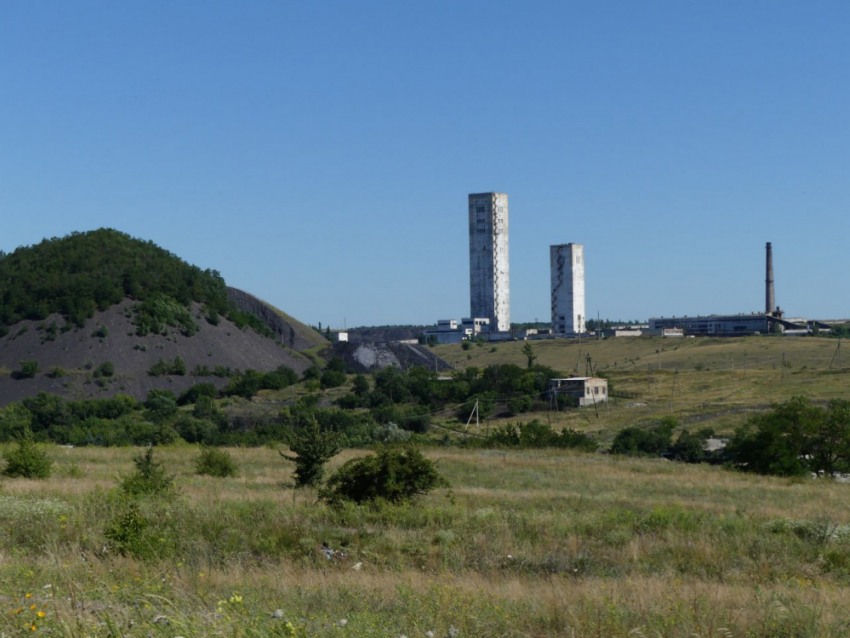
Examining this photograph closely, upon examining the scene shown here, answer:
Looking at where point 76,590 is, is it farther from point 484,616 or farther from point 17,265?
point 17,265

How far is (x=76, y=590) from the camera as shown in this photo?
6980 millimetres

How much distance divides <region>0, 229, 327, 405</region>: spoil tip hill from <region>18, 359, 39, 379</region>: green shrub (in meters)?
0.29

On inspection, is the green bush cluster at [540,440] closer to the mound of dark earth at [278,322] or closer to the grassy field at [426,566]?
the grassy field at [426,566]

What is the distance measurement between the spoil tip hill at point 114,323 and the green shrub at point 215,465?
43.2 meters

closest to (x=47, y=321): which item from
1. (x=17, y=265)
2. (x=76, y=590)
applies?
(x=17, y=265)

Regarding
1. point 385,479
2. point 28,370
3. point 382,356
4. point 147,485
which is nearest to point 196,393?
point 28,370

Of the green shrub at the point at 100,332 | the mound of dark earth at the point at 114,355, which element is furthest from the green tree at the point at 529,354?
the green shrub at the point at 100,332

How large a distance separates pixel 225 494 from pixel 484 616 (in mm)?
12307

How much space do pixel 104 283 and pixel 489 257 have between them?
91638 millimetres

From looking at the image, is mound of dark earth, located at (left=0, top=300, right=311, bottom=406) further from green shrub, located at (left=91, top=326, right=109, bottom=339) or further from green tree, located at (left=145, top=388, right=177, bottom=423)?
green tree, located at (left=145, top=388, right=177, bottom=423)

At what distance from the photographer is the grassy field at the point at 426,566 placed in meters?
6.63

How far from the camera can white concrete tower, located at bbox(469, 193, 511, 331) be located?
16475cm

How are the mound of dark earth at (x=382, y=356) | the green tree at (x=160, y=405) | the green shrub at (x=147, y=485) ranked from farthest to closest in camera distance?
the mound of dark earth at (x=382, y=356)
the green tree at (x=160, y=405)
the green shrub at (x=147, y=485)

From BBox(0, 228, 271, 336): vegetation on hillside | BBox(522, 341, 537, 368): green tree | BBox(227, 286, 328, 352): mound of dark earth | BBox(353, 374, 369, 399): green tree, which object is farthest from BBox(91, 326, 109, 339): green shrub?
BBox(227, 286, 328, 352): mound of dark earth
